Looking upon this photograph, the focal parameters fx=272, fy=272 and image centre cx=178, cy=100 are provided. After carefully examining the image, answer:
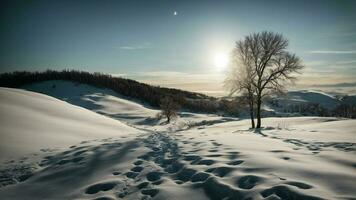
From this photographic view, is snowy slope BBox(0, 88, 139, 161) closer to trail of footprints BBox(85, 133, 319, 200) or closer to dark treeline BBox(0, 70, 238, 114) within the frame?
trail of footprints BBox(85, 133, 319, 200)

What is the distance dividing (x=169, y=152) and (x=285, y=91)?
20.9 meters

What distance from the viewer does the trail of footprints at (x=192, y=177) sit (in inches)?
236

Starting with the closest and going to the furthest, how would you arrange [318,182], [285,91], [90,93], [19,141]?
[318,182], [19,141], [285,91], [90,93]

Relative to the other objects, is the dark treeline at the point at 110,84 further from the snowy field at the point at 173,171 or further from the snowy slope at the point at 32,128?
the snowy field at the point at 173,171

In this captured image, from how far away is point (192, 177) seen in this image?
739cm

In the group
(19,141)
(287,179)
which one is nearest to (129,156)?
(287,179)

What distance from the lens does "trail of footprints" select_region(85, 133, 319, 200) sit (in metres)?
5.98

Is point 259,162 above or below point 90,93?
Answer: below

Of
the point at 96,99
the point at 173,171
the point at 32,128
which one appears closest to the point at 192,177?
the point at 173,171

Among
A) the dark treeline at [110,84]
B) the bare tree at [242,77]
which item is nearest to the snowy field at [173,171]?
the bare tree at [242,77]

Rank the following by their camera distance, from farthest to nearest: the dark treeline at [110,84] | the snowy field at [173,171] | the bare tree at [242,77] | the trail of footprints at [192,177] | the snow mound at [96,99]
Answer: the dark treeline at [110,84] → the snow mound at [96,99] → the bare tree at [242,77] → the snowy field at [173,171] → the trail of footprints at [192,177]

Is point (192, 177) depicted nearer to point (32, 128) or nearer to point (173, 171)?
point (173, 171)

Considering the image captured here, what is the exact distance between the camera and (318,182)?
6211 mm

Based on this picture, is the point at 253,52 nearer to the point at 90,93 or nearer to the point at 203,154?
the point at 203,154
